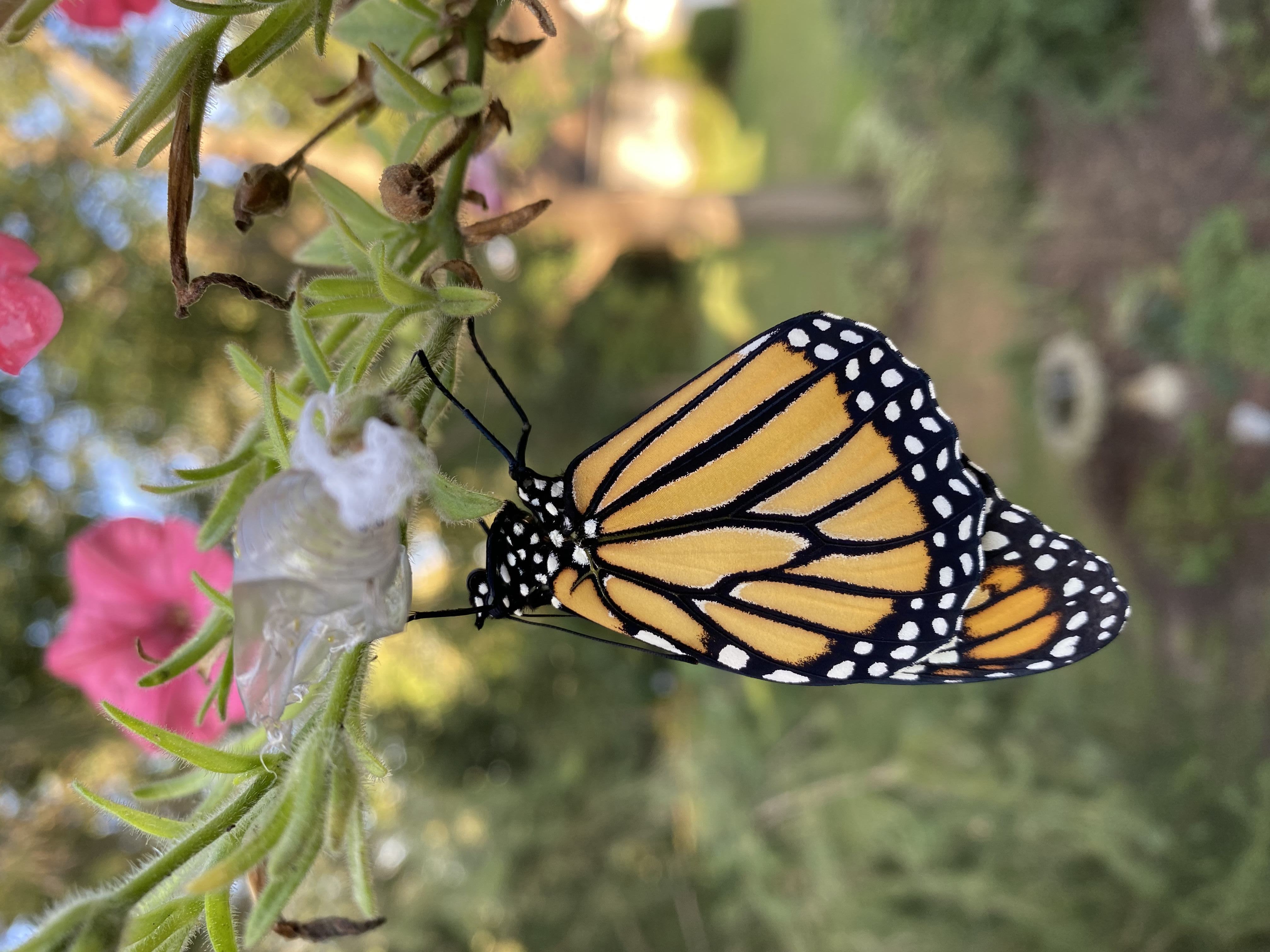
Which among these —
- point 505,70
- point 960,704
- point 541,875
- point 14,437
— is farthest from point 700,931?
point 505,70

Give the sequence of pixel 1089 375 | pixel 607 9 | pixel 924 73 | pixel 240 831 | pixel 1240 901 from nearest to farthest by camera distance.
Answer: pixel 240 831 < pixel 1240 901 < pixel 607 9 < pixel 1089 375 < pixel 924 73

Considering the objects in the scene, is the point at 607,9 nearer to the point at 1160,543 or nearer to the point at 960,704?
the point at 1160,543

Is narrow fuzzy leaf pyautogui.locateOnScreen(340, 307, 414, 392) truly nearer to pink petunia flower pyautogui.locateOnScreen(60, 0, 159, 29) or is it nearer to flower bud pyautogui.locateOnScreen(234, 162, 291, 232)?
flower bud pyautogui.locateOnScreen(234, 162, 291, 232)

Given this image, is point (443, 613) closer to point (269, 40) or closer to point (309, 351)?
point (309, 351)

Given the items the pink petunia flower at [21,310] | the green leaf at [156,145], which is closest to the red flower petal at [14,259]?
the pink petunia flower at [21,310]

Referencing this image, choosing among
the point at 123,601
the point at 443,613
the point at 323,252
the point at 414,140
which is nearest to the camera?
the point at 414,140

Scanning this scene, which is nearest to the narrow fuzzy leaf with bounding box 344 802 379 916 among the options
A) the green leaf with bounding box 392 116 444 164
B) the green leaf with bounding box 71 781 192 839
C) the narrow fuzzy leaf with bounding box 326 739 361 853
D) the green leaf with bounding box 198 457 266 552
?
the narrow fuzzy leaf with bounding box 326 739 361 853

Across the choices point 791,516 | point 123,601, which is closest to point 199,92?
point 791,516

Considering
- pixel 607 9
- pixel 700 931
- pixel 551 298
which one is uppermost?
pixel 607 9
